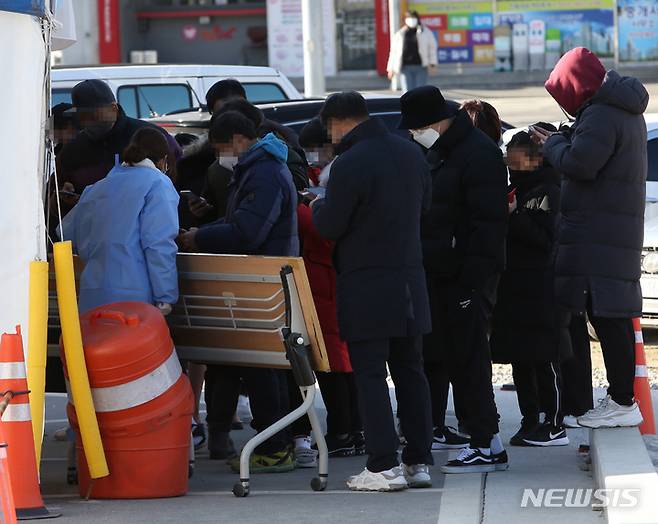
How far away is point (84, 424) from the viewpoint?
6.08m

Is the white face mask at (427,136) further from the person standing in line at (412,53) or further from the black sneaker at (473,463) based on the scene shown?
the person standing in line at (412,53)

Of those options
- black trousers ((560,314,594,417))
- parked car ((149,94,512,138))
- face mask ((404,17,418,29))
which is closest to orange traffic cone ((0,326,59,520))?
black trousers ((560,314,594,417))

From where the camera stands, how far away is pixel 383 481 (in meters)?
6.30

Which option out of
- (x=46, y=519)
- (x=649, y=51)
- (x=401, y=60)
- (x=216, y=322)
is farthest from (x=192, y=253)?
(x=649, y=51)

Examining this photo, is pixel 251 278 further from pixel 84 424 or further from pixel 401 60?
pixel 401 60

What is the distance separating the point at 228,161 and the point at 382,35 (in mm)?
23267

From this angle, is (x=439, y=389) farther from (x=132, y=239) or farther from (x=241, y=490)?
(x=132, y=239)

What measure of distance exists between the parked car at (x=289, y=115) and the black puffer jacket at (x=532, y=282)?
3.68m

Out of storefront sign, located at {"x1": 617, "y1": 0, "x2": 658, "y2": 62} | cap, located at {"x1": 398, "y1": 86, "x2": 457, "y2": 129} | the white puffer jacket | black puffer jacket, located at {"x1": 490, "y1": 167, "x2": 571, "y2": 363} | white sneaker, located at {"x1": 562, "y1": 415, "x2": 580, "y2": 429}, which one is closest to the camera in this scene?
cap, located at {"x1": 398, "y1": 86, "x2": 457, "y2": 129}

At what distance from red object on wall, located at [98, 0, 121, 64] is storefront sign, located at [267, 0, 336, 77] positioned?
11.1 ft

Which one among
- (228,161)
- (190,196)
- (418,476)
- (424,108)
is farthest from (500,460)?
(190,196)

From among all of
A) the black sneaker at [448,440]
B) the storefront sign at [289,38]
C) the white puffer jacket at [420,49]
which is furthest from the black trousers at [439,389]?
the storefront sign at [289,38]

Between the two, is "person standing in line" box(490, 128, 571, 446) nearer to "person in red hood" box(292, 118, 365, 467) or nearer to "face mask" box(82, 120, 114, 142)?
"person in red hood" box(292, 118, 365, 467)

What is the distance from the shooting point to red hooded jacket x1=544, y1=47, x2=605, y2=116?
21.2 ft
